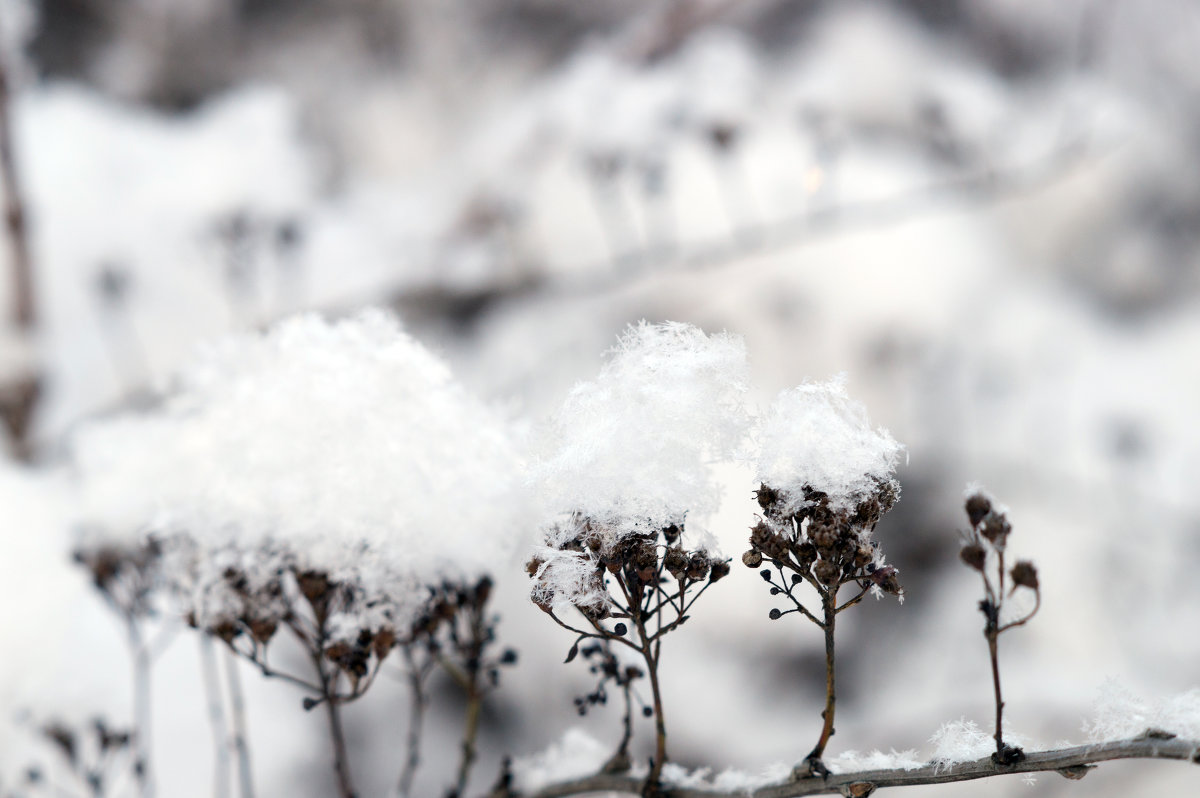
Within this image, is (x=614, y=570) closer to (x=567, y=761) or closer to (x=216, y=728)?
(x=567, y=761)

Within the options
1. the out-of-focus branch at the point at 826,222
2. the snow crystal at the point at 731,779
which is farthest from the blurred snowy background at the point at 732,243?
the snow crystal at the point at 731,779

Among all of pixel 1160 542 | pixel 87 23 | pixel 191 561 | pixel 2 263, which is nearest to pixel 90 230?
pixel 2 263

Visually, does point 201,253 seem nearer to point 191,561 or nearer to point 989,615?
point 191,561

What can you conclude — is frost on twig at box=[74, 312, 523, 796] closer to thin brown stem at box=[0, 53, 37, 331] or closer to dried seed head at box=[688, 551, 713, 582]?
dried seed head at box=[688, 551, 713, 582]

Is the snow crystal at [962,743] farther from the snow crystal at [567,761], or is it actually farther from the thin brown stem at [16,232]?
the thin brown stem at [16,232]

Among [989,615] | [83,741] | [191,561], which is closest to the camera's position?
[989,615]

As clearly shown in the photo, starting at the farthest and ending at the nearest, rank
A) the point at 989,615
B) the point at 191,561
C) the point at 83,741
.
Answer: the point at 83,741, the point at 191,561, the point at 989,615

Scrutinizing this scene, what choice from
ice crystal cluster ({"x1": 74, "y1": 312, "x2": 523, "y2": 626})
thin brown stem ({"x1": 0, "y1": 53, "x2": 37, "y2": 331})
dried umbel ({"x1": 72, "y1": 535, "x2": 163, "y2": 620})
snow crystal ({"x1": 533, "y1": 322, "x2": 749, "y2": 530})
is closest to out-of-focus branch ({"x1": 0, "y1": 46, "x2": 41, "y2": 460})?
thin brown stem ({"x1": 0, "y1": 53, "x2": 37, "y2": 331})
